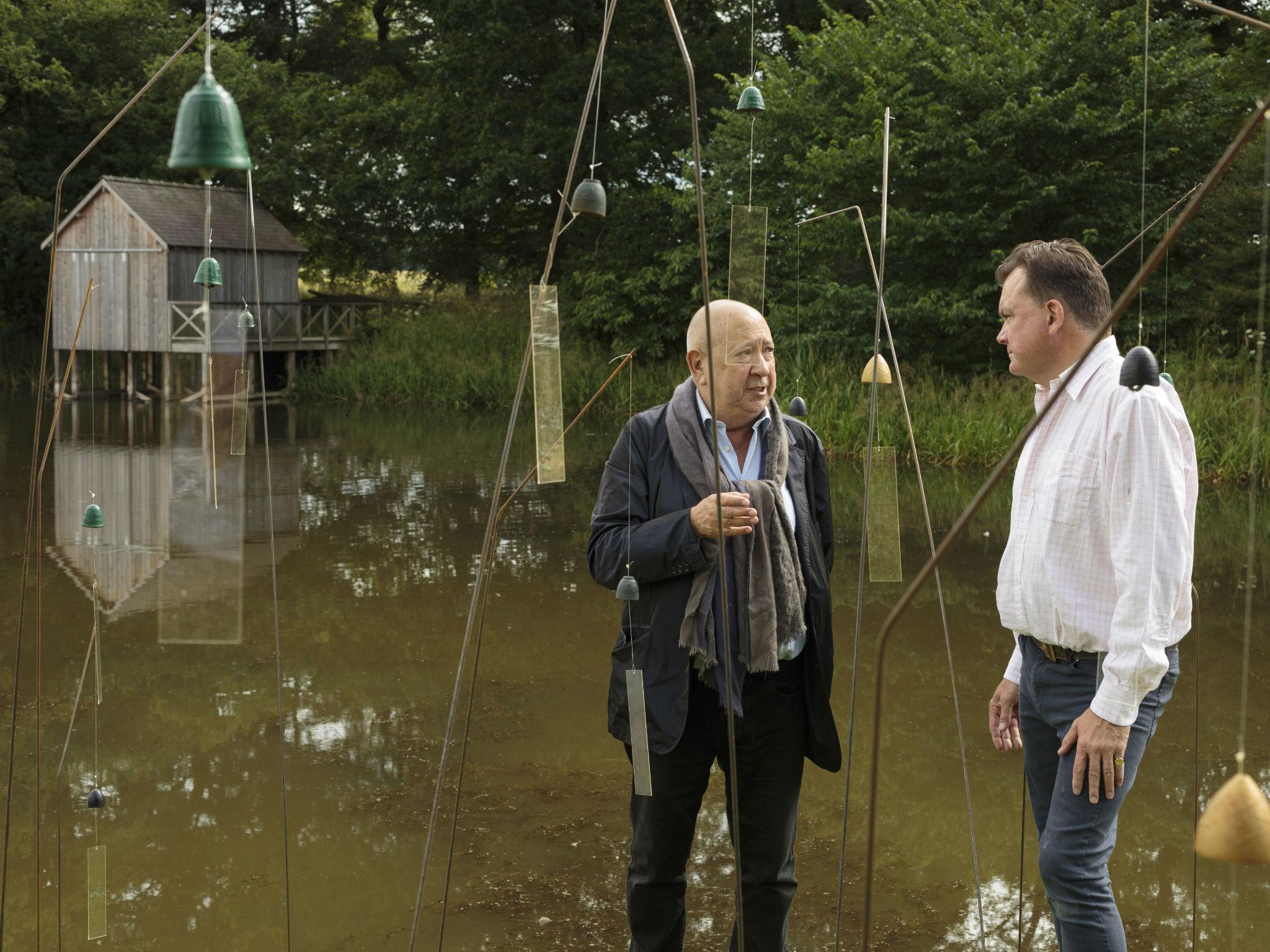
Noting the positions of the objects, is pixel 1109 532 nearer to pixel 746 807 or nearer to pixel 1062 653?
pixel 1062 653

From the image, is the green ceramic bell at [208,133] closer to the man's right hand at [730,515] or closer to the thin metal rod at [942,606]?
the thin metal rod at [942,606]

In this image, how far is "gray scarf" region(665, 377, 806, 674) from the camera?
2441 mm

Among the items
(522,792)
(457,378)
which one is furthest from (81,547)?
(457,378)

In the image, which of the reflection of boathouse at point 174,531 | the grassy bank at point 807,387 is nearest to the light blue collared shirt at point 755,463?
the reflection of boathouse at point 174,531

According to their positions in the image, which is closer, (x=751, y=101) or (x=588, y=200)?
(x=588, y=200)

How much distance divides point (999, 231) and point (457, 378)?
25.9 ft

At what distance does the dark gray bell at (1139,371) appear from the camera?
1.39 m

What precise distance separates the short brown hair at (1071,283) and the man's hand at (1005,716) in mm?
722

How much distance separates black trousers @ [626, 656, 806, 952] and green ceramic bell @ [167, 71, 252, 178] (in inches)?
64.1

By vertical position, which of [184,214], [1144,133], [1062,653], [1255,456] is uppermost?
[184,214]

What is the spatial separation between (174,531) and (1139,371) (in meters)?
7.76

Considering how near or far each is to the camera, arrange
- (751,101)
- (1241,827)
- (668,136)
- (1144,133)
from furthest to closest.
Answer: (668,136) < (1144,133) < (751,101) < (1241,827)

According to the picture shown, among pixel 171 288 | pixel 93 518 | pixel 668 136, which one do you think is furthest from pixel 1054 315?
pixel 668 136

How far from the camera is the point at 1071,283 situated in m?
2.11
